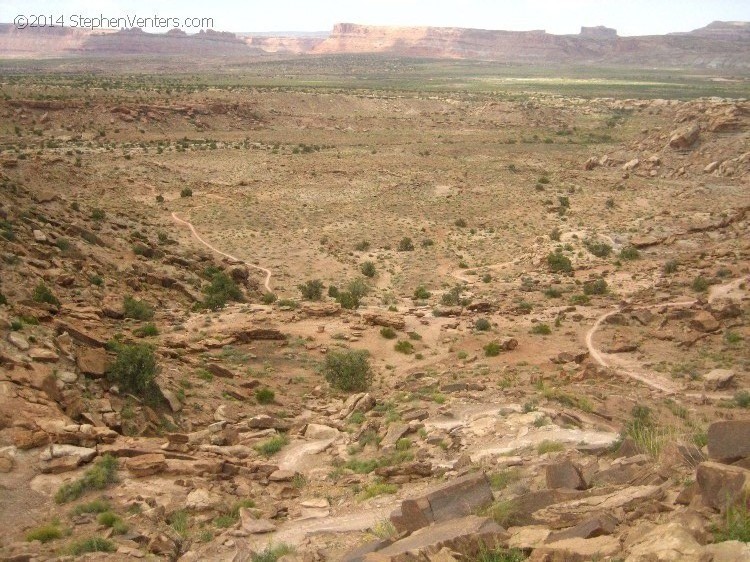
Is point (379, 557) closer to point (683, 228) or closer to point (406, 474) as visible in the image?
point (406, 474)

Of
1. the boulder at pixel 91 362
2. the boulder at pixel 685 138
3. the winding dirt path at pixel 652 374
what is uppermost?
the boulder at pixel 685 138

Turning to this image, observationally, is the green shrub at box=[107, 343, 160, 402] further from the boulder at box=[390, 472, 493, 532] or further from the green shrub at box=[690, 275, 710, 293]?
the green shrub at box=[690, 275, 710, 293]

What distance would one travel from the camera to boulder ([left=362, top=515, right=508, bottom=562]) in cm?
749

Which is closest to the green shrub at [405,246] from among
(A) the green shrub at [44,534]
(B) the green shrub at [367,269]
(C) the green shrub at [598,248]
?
(B) the green shrub at [367,269]

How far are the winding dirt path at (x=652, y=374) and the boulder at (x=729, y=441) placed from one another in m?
8.46

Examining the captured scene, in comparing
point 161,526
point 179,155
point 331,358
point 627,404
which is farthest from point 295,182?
point 161,526

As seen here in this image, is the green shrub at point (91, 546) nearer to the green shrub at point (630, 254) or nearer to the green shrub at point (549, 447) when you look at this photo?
the green shrub at point (549, 447)

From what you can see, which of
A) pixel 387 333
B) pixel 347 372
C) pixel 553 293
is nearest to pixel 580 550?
pixel 347 372

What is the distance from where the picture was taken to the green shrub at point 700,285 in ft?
82.1

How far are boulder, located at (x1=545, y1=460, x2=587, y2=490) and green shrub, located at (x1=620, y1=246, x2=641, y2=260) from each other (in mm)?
24233

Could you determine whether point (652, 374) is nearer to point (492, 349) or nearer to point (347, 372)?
point (492, 349)

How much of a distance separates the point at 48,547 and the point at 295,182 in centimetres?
4102

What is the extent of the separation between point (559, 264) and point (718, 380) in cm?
1446

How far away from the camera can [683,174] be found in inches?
1973
